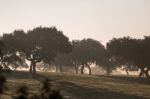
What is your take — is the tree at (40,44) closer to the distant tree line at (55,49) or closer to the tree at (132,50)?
the distant tree line at (55,49)

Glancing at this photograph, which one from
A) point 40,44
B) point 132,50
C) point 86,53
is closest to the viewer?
point 40,44

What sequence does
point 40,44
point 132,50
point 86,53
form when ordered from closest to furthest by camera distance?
1. point 40,44
2. point 132,50
3. point 86,53

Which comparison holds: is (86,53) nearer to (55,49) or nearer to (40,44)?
(55,49)

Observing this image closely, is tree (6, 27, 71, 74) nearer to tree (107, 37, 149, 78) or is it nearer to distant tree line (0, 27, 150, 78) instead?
distant tree line (0, 27, 150, 78)

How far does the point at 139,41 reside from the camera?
12412cm

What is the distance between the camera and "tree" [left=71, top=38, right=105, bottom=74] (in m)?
141

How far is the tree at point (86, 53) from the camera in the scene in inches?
5566

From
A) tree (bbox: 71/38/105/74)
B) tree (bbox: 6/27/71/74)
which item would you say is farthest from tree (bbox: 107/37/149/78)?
tree (bbox: 6/27/71/74)

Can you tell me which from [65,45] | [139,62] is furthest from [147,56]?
[65,45]

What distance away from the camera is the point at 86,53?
5600 inches

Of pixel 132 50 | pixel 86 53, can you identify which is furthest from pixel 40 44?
pixel 86 53

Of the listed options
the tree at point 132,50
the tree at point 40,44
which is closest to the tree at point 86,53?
the tree at point 132,50

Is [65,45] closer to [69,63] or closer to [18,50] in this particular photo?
[18,50]

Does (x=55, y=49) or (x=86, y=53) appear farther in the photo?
(x=86, y=53)
